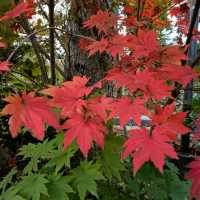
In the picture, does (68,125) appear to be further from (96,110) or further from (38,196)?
(38,196)

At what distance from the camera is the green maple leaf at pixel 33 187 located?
1.56m

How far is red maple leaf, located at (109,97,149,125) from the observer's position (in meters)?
1.25

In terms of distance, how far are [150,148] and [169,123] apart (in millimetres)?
157

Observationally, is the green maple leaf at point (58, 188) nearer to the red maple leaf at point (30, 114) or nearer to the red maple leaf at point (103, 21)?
the red maple leaf at point (30, 114)

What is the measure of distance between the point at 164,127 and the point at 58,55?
216 centimetres

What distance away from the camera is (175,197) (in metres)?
1.90

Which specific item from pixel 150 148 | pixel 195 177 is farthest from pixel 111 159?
pixel 150 148

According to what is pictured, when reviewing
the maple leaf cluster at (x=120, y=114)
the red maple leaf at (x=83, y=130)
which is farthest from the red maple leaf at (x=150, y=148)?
the red maple leaf at (x=83, y=130)

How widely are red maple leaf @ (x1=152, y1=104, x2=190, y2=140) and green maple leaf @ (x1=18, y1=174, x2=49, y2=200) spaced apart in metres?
0.51

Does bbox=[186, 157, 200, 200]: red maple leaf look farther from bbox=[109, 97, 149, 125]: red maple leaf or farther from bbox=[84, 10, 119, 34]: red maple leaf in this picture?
bbox=[84, 10, 119, 34]: red maple leaf

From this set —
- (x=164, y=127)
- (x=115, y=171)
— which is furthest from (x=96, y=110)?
(x=115, y=171)

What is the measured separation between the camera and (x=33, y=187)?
5.23 feet

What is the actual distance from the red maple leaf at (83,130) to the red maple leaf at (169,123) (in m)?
0.18

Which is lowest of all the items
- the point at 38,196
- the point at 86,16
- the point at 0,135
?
the point at 0,135
